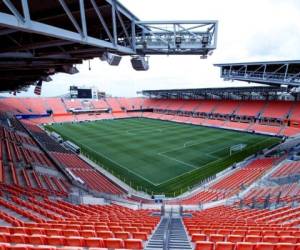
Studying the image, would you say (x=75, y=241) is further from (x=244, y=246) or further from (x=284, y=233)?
(x=284, y=233)

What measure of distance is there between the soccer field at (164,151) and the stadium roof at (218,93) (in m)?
11.4

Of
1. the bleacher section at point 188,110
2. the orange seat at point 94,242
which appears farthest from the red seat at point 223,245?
the bleacher section at point 188,110

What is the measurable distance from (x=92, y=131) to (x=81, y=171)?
76.7ft

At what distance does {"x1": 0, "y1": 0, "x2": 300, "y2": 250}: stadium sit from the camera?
5996 millimetres

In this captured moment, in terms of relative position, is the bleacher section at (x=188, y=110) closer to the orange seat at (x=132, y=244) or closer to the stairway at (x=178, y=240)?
the stairway at (x=178, y=240)

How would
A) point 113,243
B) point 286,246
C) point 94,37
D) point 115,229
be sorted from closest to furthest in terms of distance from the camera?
point 286,246, point 113,243, point 115,229, point 94,37

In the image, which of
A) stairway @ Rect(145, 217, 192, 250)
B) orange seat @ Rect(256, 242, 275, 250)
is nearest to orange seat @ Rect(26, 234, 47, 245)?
stairway @ Rect(145, 217, 192, 250)

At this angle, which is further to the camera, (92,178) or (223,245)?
(92,178)

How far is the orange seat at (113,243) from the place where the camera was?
→ 491 centimetres

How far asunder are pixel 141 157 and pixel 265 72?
18.7 m

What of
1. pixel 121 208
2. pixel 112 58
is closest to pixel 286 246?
pixel 112 58

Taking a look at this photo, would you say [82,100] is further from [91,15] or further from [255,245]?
[255,245]

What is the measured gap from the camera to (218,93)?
2191 inches

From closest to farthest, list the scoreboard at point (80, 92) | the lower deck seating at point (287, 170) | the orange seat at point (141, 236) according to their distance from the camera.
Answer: the orange seat at point (141, 236) → the lower deck seating at point (287, 170) → the scoreboard at point (80, 92)
